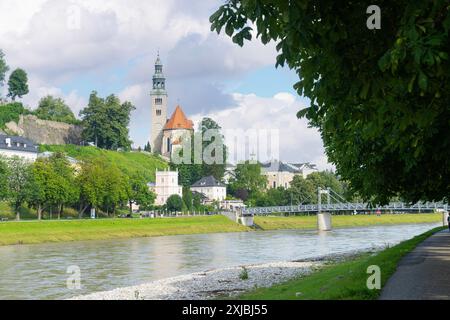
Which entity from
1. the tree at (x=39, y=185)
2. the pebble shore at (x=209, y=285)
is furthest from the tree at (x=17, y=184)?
the pebble shore at (x=209, y=285)

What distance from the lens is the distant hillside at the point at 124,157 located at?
128m

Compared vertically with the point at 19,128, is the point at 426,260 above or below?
below

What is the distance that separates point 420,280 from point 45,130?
133717mm

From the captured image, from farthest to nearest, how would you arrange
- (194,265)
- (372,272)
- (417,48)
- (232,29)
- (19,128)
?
(19,128) → (194,265) → (372,272) → (232,29) → (417,48)

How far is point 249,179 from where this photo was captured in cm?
15500

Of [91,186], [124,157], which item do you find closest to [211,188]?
[124,157]

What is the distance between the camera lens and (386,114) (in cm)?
766

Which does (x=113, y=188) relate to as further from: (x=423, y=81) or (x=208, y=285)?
(x=423, y=81)

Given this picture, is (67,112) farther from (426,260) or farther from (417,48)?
(417,48)

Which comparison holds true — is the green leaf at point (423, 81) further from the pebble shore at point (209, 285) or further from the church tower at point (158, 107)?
the church tower at point (158, 107)

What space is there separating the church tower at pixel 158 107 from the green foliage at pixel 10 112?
66179 millimetres

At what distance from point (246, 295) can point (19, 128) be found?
124 metres
